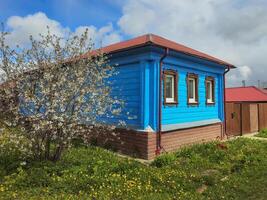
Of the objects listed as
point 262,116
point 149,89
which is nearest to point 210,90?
point 149,89

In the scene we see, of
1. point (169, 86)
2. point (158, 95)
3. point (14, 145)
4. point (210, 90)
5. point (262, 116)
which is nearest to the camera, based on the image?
point (14, 145)

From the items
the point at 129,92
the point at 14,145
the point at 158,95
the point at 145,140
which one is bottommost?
the point at 145,140

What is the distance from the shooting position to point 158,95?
31.5 ft

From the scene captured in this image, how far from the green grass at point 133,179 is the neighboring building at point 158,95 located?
4.53ft

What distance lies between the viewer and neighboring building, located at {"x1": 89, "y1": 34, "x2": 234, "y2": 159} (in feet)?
30.9

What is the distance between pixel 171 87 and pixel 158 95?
1.29m

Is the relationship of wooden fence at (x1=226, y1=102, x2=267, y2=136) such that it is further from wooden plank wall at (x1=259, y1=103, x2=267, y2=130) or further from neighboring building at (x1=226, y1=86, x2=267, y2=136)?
wooden plank wall at (x1=259, y1=103, x2=267, y2=130)

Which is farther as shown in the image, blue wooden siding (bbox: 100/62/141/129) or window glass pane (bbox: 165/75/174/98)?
window glass pane (bbox: 165/75/174/98)

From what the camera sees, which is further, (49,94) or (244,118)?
(244,118)

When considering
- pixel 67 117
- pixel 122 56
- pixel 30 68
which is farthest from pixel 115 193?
pixel 122 56

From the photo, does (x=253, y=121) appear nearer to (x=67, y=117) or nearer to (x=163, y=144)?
(x=163, y=144)

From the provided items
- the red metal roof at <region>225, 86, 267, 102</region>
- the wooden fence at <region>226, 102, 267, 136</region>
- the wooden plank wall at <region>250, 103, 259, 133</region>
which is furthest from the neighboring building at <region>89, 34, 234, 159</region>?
the red metal roof at <region>225, 86, 267, 102</region>

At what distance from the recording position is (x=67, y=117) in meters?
6.80

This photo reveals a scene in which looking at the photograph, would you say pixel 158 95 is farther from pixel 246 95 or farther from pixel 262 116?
pixel 246 95
